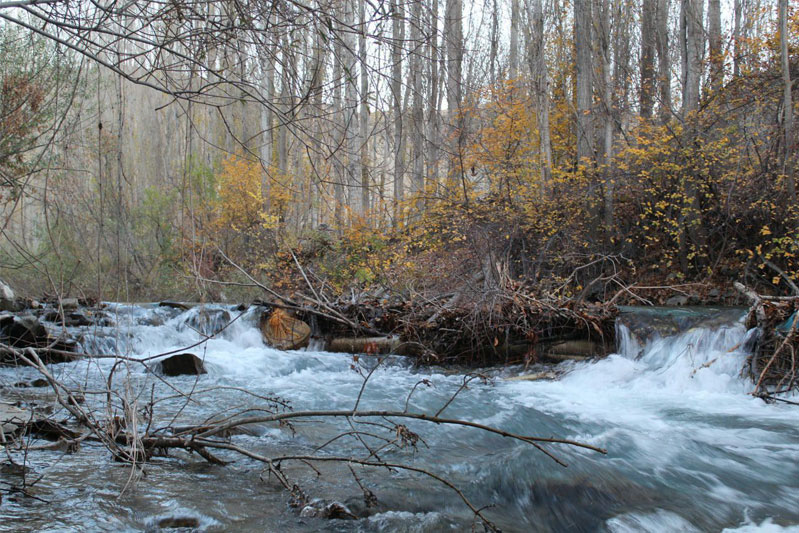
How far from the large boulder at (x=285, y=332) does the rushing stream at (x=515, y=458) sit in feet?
4.51

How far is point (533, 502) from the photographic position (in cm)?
383

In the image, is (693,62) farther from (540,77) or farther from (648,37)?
(648,37)

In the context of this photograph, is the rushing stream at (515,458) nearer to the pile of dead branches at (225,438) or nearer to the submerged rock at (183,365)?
the pile of dead branches at (225,438)

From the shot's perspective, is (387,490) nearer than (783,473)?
Yes

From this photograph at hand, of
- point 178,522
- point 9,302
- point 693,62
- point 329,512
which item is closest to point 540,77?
point 693,62

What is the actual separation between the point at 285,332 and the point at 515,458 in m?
6.29

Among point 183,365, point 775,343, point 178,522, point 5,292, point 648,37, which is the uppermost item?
point 648,37

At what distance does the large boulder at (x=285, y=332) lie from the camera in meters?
10.0

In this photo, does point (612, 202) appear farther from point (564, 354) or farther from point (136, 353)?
point (136, 353)

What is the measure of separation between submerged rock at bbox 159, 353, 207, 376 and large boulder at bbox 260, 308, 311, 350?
2187mm

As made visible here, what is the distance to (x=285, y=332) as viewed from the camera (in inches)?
396

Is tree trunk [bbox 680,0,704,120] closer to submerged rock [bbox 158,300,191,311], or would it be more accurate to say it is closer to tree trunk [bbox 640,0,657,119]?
tree trunk [bbox 640,0,657,119]

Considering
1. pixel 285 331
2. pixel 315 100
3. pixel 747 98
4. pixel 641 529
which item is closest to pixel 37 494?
pixel 315 100

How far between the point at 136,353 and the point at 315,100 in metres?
8.19
